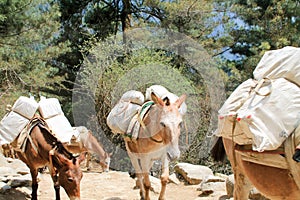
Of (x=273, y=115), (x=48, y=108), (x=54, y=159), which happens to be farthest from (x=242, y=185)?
(x=48, y=108)

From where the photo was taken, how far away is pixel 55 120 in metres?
5.83

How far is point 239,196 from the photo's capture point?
3660 mm

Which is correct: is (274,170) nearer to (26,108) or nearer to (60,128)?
(60,128)

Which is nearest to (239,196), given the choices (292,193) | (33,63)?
(292,193)

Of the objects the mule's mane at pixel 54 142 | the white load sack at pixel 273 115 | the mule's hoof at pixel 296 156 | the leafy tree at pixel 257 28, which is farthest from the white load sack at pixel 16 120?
the leafy tree at pixel 257 28

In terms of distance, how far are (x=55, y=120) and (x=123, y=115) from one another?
3.65 feet

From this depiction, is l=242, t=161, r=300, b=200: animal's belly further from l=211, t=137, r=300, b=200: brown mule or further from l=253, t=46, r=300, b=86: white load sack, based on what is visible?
l=253, t=46, r=300, b=86: white load sack

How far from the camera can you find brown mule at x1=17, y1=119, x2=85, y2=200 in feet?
14.6

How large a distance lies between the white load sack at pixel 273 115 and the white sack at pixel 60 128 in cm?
344

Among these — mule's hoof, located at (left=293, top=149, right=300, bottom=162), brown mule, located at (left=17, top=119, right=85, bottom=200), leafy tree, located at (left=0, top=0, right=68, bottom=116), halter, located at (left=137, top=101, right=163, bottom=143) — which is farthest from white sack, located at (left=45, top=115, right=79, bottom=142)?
leafy tree, located at (left=0, top=0, right=68, bottom=116)

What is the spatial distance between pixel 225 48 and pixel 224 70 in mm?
951

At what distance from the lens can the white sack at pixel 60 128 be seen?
563cm

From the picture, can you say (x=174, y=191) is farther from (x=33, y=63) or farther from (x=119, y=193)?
(x=33, y=63)

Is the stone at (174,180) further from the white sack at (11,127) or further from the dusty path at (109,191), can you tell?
the white sack at (11,127)
